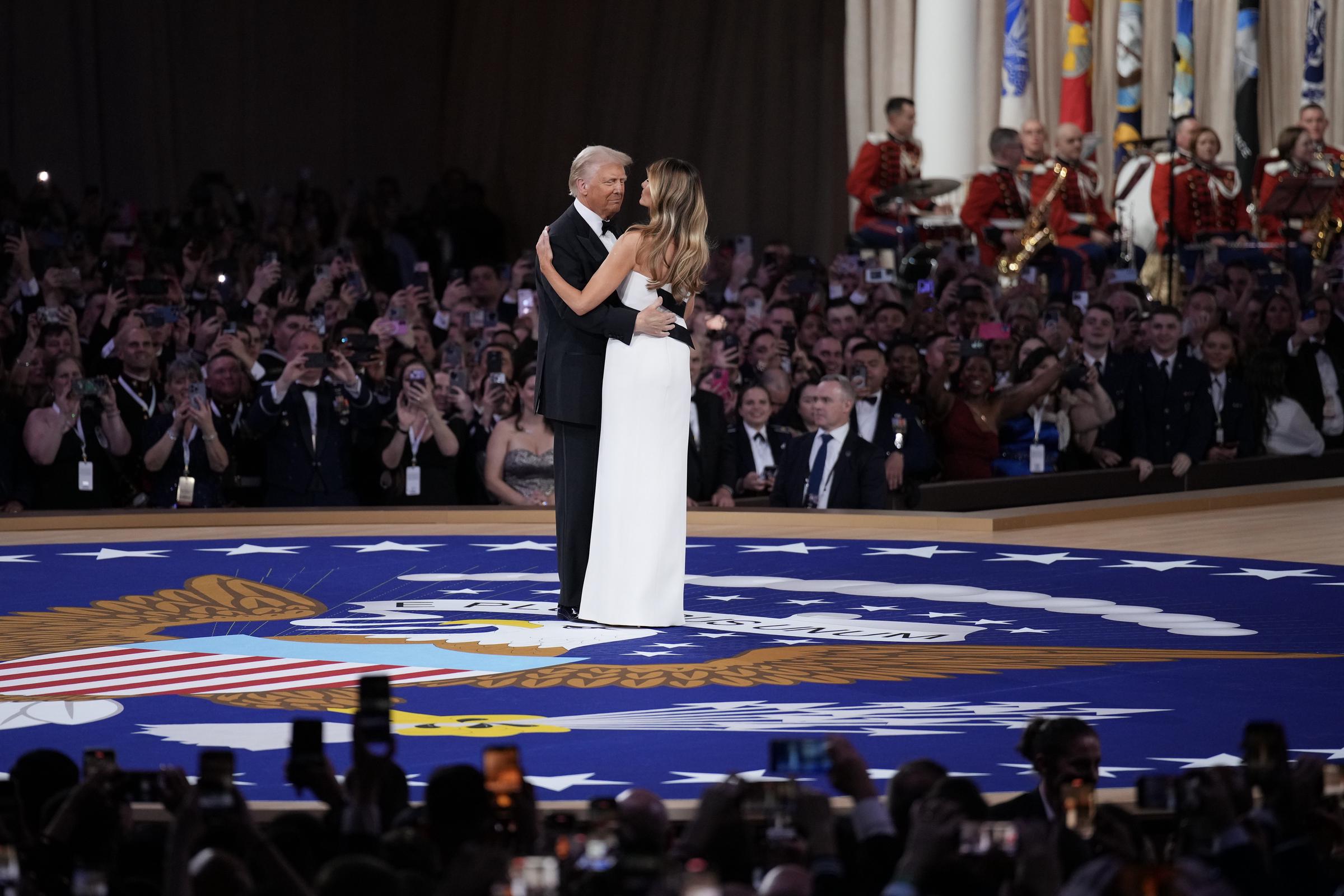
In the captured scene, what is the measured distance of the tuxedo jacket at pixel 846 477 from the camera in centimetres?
715

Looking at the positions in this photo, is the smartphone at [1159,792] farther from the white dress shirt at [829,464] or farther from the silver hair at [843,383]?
the white dress shirt at [829,464]

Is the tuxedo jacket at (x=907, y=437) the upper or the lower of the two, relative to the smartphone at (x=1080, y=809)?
upper

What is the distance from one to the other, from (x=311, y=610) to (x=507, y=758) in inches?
111

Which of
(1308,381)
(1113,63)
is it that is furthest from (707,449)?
(1113,63)

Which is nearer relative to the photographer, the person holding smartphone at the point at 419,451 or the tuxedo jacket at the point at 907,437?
the person holding smartphone at the point at 419,451

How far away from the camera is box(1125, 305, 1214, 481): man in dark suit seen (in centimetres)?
888

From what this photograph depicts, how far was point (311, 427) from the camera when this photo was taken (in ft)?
24.1

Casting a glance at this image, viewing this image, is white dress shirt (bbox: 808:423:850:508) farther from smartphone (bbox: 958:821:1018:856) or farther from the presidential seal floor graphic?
smartphone (bbox: 958:821:1018:856)

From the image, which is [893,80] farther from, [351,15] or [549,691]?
[549,691]

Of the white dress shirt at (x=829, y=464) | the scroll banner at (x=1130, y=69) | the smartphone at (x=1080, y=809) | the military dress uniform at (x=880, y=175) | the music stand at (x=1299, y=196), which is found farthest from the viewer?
the scroll banner at (x=1130, y=69)

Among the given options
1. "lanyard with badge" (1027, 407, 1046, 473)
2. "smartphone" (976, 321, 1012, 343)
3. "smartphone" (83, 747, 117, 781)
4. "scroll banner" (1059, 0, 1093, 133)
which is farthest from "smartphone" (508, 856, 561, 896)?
"scroll banner" (1059, 0, 1093, 133)

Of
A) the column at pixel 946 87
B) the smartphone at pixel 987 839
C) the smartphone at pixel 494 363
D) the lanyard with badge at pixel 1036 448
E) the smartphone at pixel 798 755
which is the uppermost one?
the column at pixel 946 87

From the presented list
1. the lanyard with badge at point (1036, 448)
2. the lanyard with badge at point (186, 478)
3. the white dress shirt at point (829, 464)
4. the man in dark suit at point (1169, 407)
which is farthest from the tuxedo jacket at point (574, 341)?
the man in dark suit at point (1169, 407)

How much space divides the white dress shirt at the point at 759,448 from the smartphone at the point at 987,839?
18.6 feet
